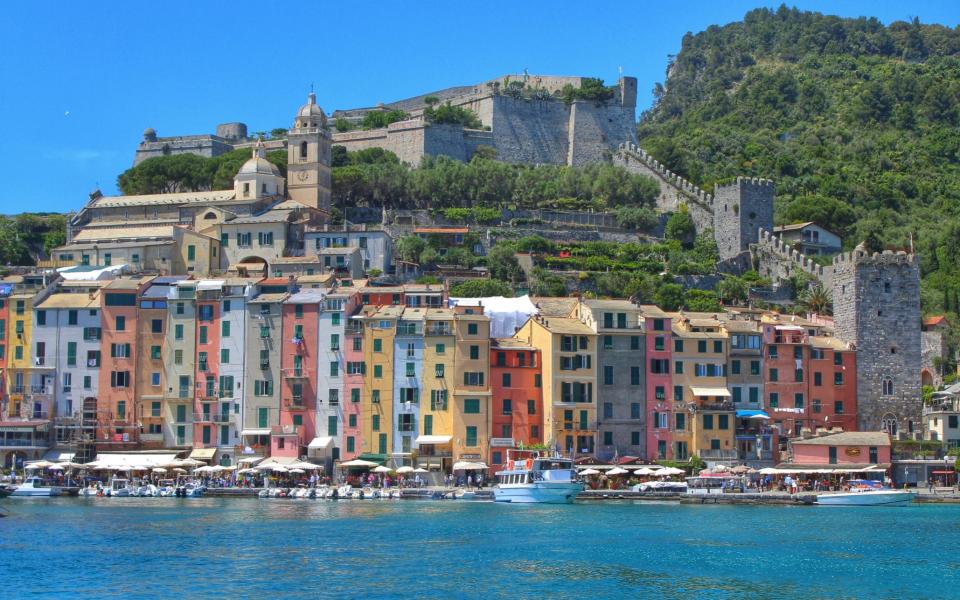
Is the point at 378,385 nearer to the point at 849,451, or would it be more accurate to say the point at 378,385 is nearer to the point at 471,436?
the point at 471,436

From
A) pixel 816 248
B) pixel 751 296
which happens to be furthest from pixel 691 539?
pixel 816 248

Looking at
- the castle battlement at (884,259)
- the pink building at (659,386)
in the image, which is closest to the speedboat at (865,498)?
the pink building at (659,386)

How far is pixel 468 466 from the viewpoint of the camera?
71.0 m

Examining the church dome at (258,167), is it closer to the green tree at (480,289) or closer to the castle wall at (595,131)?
the green tree at (480,289)

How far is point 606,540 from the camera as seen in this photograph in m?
54.2

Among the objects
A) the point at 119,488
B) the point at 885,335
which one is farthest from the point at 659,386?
the point at 119,488

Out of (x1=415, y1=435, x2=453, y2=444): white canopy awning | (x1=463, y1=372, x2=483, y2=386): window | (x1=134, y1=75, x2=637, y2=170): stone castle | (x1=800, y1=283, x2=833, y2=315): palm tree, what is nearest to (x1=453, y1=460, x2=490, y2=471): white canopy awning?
(x1=415, y1=435, x2=453, y2=444): white canopy awning

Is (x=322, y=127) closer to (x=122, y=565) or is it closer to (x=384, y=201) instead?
(x=384, y=201)

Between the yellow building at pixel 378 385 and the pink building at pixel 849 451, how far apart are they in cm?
2062

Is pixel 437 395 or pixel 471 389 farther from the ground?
pixel 471 389

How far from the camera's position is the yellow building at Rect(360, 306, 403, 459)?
7381 centimetres

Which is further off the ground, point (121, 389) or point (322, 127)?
point (322, 127)

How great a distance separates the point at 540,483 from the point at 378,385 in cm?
1110

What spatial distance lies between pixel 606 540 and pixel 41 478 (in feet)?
105
